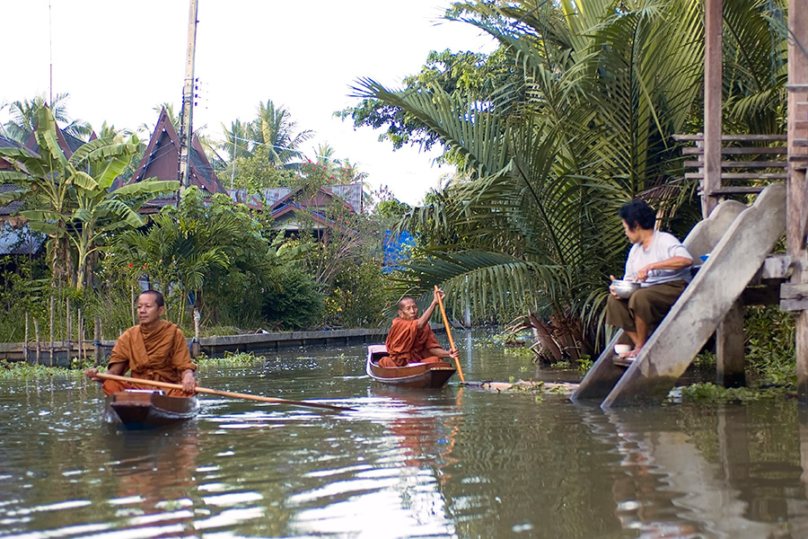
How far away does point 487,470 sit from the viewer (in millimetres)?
5285

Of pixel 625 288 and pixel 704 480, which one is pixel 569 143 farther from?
pixel 704 480

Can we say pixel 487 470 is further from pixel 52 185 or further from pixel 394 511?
pixel 52 185

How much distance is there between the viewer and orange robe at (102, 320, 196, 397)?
801 centimetres

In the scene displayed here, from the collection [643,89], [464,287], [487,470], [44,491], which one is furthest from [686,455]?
[643,89]

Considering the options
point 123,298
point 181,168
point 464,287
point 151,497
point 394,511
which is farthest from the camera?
point 181,168

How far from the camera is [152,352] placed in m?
8.02

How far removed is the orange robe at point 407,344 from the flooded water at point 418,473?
2.47 m

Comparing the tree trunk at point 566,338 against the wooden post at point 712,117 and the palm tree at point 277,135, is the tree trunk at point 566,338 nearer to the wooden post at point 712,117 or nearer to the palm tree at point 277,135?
the wooden post at point 712,117

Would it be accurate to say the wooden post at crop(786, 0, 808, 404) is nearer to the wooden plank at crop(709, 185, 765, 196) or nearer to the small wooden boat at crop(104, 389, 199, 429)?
the wooden plank at crop(709, 185, 765, 196)

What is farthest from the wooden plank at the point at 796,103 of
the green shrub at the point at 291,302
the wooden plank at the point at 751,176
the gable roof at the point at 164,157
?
the gable roof at the point at 164,157

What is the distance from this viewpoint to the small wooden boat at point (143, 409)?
A: 277 inches

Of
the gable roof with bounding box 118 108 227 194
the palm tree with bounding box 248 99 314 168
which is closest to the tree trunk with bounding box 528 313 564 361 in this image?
the gable roof with bounding box 118 108 227 194

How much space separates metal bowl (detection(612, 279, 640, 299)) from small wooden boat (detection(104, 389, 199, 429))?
3.81 m

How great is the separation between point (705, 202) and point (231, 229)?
1179 cm
